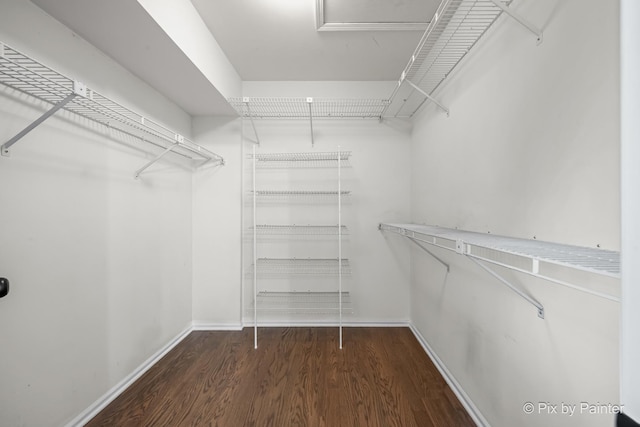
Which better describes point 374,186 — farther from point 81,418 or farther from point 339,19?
point 81,418

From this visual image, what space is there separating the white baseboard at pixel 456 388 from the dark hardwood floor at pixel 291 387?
3cm

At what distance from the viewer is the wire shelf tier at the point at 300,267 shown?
2.66 metres

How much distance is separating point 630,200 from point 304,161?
7.82 ft

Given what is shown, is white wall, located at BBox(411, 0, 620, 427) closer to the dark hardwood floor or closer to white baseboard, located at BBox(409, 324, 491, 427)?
white baseboard, located at BBox(409, 324, 491, 427)

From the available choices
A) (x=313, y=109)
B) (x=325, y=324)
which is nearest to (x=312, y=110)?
(x=313, y=109)

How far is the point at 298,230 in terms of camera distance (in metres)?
2.67

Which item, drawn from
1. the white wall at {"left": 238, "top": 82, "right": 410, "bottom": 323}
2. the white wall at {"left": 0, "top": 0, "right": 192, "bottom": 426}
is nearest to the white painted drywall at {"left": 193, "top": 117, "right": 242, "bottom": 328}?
the white wall at {"left": 238, "top": 82, "right": 410, "bottom": 323}

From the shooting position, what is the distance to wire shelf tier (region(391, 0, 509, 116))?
3.99 feet

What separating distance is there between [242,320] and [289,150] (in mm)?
1740

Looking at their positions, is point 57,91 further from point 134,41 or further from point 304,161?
point 304,161

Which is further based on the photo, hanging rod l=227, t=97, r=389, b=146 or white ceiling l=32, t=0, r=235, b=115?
hanging rod l=227, t=97, r=389, b=146

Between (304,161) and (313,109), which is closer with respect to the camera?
(313,109)

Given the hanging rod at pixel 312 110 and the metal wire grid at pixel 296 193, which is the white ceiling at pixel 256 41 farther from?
the metal wire grid at pixel 296 193

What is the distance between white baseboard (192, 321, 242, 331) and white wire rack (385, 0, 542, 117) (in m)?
2.53
